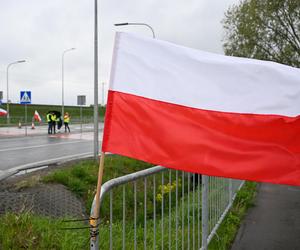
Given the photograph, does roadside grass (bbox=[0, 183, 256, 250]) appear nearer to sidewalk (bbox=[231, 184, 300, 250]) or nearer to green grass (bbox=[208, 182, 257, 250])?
green grass (bbox=[208, 182, 257, 250])

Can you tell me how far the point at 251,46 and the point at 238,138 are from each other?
25270 mm

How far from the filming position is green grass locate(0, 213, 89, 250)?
4.24 m

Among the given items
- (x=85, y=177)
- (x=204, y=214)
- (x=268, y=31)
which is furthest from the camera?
(x=268, y=31)

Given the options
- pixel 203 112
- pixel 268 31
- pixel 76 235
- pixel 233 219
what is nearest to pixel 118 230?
pixel 76 235

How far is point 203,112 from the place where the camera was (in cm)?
268

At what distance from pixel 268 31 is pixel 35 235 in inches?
980

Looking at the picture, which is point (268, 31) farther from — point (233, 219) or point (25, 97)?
point (233, 219)

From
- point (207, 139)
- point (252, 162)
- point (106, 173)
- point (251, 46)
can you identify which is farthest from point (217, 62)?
point (251, 46)

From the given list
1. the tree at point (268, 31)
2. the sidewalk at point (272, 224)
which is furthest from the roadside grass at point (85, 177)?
the tree at point (268, 31)

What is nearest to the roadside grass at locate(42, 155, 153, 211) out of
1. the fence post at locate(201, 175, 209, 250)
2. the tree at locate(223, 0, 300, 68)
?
the fence post at locate(201, 175, 209, 250)

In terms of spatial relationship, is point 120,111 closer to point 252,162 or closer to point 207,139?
point 207,139

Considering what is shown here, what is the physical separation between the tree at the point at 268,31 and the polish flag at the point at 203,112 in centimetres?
2447

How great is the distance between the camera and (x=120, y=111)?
2.71 meters

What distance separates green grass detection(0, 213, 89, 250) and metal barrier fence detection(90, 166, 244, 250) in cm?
28
